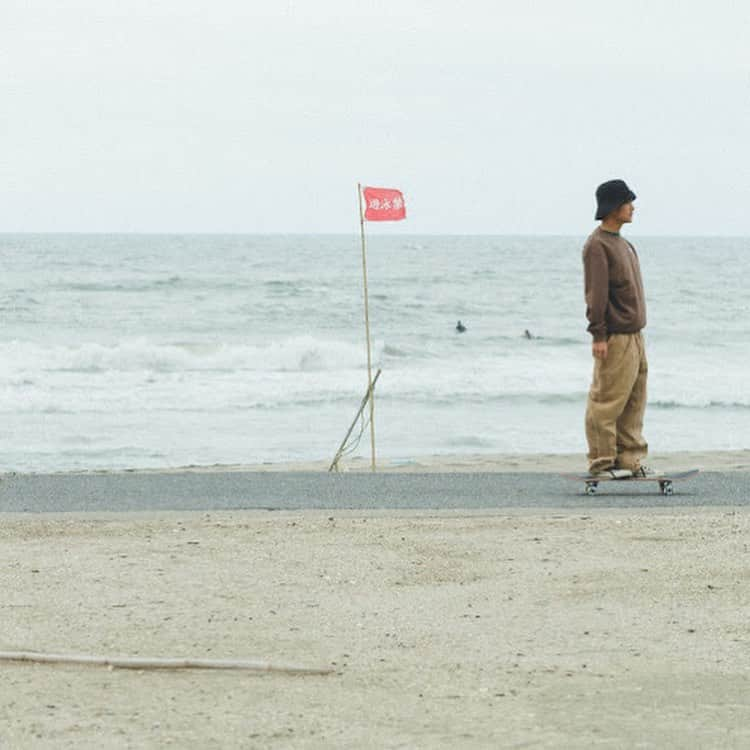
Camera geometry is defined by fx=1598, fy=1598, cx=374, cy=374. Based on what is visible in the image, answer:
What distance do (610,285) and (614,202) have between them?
0.52 meters

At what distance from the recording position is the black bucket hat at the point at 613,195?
916 centimetres

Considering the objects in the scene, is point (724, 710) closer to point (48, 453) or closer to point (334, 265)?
point (48, 453)

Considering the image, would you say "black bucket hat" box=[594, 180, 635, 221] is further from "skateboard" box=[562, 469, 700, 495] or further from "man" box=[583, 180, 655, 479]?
"skateboard" box=[562, 469, 700, 495]

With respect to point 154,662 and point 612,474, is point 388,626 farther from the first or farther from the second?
point 612,474

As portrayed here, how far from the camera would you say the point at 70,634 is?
5.88 metres

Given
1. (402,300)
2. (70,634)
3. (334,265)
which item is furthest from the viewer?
(334,265)

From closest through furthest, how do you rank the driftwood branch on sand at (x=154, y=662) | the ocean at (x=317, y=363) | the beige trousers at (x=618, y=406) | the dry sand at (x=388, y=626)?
the dry sand at (x=388, y=626) → the driftwood branch on sand at (x=154, y=662) → the beige trousers at (x=618, y=406) → the ocean at (x=317, y=363)

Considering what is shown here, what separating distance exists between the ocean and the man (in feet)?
16.3

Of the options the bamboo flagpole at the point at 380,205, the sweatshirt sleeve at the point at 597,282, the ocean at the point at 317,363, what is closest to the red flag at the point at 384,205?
the bamboo flagpole at the point at 380,205

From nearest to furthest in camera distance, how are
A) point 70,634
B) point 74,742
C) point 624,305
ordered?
point 74,742 < point 70,634 < point 624,305

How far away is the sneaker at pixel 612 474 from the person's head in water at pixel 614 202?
4.89 feet

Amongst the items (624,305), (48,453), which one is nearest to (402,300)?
(48,453)

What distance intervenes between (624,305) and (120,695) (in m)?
5.20

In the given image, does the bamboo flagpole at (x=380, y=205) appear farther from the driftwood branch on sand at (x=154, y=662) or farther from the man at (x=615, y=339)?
the driftwood branch on sand at (x=154, y=662)
